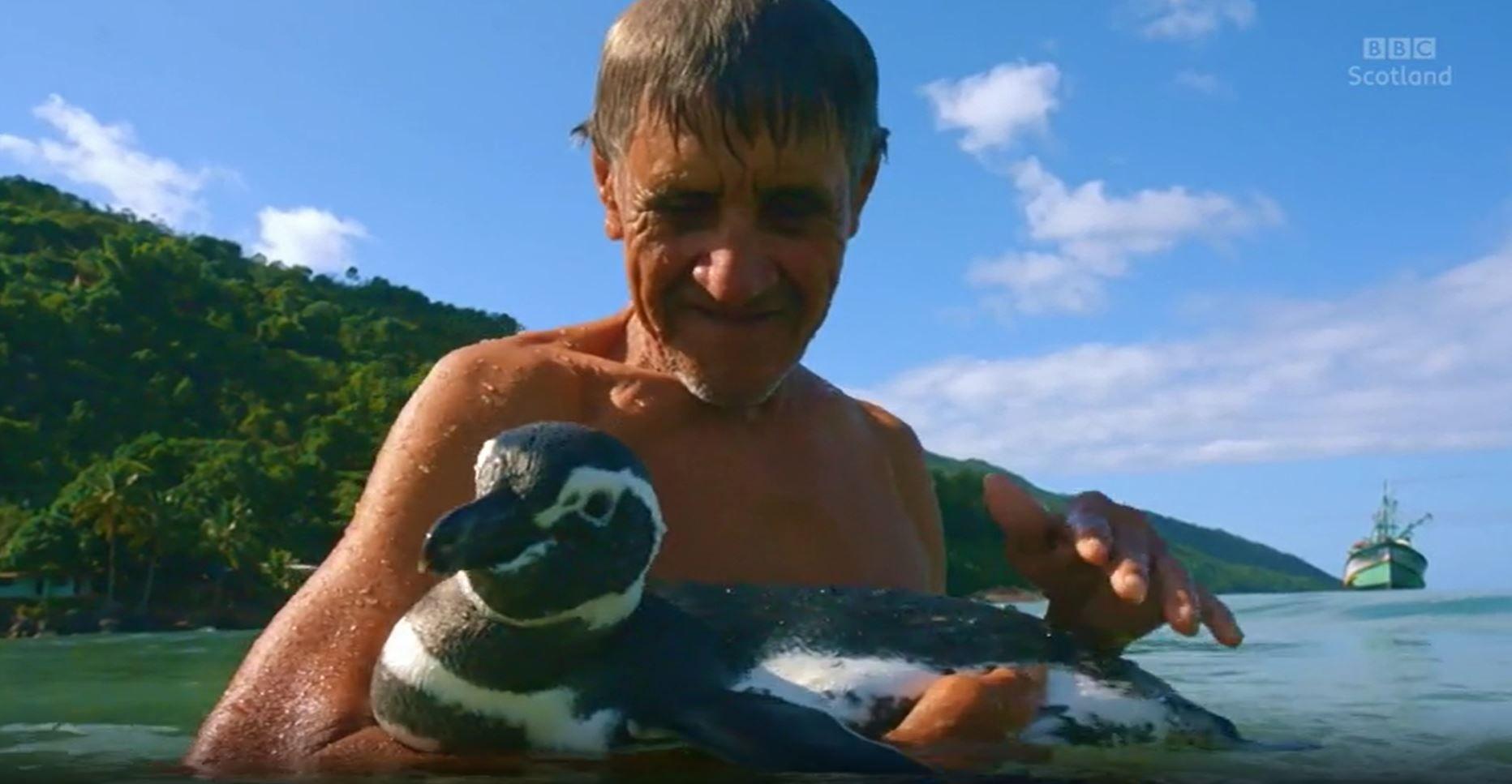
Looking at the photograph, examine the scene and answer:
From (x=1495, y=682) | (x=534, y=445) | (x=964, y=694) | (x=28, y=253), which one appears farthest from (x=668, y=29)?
(x=28, y=253)

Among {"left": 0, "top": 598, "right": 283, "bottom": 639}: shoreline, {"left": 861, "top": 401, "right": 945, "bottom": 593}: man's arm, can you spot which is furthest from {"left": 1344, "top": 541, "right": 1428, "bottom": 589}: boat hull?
{"left": 861, "top": 401, "right": 945, "bottom": 593}: man's arm

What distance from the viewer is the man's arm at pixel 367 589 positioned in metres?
3.09

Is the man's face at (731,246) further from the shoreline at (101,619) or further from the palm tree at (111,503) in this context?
the palm tree at (111,503)

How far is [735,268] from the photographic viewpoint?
3424 millimetres

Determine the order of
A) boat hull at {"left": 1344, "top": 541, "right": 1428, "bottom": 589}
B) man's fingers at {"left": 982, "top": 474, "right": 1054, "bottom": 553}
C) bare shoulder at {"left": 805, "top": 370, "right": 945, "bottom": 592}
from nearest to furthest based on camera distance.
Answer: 1. man's fingers at {"left": 982, "top": 474, "right": 1054, "bottom": 553}
2. bare shoulder at {"left": 805, "top": 370, "right": 945, "bottom": 592}
3. boat hull at {"left": 1344, "top": 541, "right": 1428, "bottom": 589}

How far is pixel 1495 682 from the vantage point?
7578 millimetres

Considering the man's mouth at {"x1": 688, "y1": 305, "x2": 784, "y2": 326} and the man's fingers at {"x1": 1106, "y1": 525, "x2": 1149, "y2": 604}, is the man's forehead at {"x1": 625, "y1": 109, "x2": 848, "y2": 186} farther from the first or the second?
the man's fingers at {"x1": 1106, "y1": 525, "x2": 1149, "y2": 604}

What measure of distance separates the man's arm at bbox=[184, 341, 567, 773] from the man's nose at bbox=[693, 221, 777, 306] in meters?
0.51

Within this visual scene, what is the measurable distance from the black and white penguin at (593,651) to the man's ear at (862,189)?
46.9 inches

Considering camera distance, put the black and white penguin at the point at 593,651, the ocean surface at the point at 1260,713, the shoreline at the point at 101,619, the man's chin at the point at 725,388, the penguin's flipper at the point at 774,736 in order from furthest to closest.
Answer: the shoreline at the point at 101,619
the man's chin at the point at 725,388
the ocean surface at the point at 1260,713
the black and white penguin at the point at 593,651
the penguin's flipper at the point at 774,736

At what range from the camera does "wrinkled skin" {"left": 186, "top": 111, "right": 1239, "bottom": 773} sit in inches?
124

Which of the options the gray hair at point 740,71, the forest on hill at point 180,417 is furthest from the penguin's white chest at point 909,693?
the forest on hill at point 180,417

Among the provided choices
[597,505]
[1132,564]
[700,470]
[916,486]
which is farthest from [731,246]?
[916,486]

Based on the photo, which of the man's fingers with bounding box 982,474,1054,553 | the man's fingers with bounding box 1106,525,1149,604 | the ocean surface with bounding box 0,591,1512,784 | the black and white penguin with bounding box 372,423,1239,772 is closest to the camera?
the black and white penguin with bounding box 372,423,1239,772
